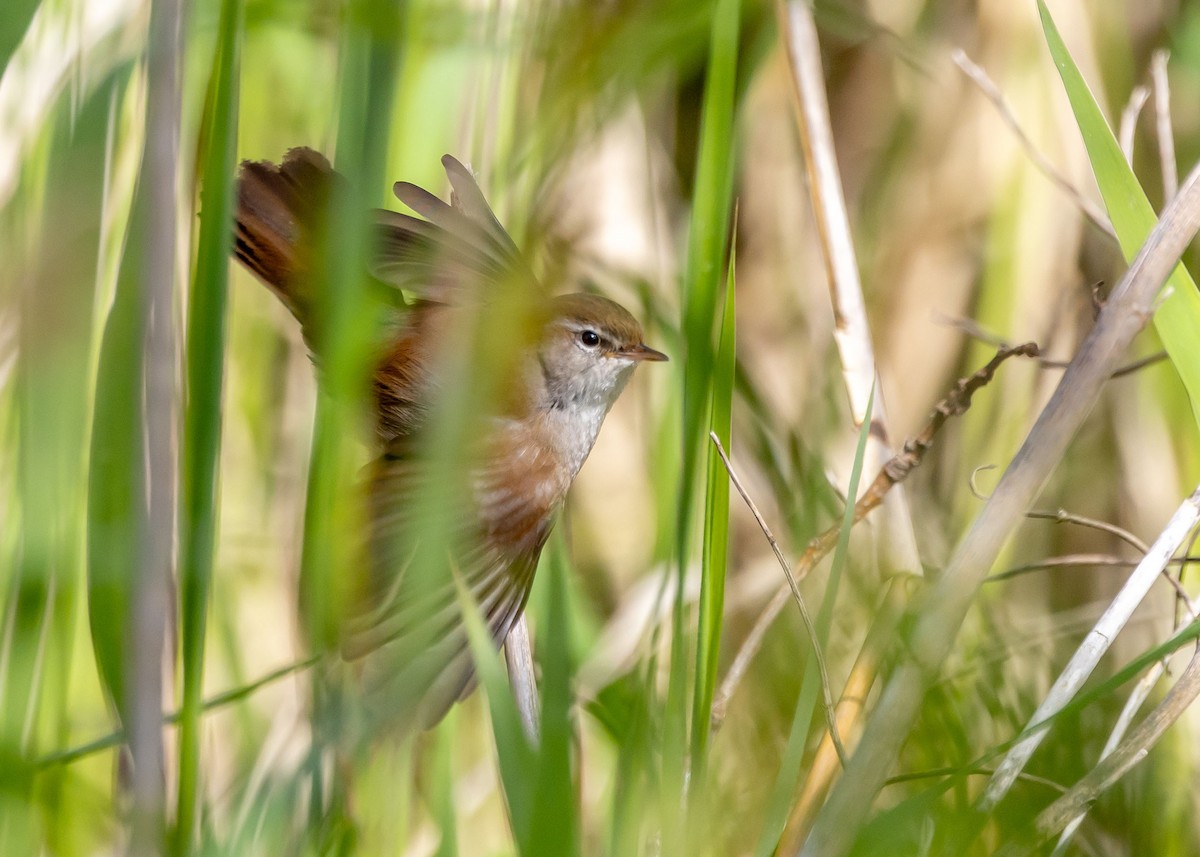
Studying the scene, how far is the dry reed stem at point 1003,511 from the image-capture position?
970 mm

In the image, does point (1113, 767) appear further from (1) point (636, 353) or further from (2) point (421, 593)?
(1) point (636, 353)

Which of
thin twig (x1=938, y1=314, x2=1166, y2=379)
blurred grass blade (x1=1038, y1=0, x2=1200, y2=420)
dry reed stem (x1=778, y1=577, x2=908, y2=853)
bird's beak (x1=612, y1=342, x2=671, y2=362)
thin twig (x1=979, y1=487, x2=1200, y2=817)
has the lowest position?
dry reed stem (x1=778, y1=577, x2=908, y2=853)

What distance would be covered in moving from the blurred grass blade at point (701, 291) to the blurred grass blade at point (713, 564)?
0.01m

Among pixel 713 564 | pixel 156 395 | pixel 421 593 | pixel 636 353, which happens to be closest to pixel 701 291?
pixel 713 564

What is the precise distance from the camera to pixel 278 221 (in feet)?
4.47

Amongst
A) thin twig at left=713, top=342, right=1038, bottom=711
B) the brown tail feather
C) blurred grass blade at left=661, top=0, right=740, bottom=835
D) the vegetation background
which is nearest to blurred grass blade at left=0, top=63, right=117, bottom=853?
A: the vegetation background

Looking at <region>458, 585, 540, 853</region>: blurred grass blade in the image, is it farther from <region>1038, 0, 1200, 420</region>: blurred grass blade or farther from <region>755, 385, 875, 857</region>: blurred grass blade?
<region>1038, 0, 1200, 420</region>: blurred grass blade

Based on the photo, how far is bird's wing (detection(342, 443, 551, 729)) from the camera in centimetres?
97

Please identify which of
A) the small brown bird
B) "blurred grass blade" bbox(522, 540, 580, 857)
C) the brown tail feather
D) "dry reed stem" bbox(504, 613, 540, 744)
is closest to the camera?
Result: "blurred grass blade" bbox(522, 540, 580, 857)

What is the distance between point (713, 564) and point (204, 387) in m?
0.46

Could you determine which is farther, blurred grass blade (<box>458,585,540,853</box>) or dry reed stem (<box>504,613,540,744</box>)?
dry reed stem (<box>504,613,540,744</box>)

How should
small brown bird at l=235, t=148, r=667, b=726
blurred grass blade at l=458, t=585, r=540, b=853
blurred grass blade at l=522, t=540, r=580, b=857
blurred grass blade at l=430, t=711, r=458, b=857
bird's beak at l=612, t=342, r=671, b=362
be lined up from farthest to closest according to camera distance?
bird's beak at l=612, t=342, r=671, b=362, small brown bird at l=235, t=148, r=667, b=726, blurred grass blade at l=430, t=711, r=458, b=857, blurred grass blade at l=458, t=585, r=540, b=853, blurred grass blade at l=522, t=540, r=580, b=857

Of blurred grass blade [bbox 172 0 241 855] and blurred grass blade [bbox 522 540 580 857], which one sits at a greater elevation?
blurred grass blade [bbox 172 0 241 855]

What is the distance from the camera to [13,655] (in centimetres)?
101
